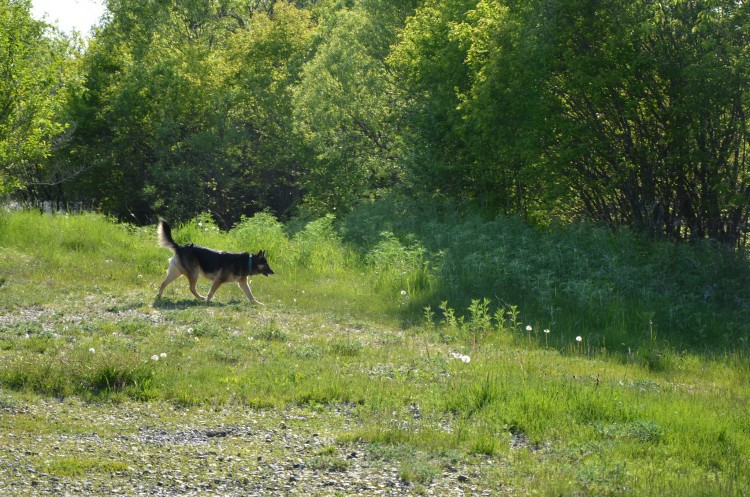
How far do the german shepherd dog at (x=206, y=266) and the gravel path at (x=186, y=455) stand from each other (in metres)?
7.82

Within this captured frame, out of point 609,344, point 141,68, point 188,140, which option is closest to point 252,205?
point 188,140

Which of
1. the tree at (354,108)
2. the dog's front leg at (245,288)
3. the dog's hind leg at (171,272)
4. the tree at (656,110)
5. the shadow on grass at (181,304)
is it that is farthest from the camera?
the tree at (354,108)

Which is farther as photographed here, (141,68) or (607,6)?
(141,68)

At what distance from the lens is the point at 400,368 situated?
10.8 m

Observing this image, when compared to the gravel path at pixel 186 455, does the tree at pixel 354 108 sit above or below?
above

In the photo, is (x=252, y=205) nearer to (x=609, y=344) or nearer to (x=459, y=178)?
(x=459, y=178)

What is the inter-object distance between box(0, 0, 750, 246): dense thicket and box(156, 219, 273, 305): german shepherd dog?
6.92m

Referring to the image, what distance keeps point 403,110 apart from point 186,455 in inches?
967

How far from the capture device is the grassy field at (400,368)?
276 inches

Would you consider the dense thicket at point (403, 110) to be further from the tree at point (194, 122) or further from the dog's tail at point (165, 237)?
the dog's tail at point (165, 237)

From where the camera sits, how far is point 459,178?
1018 inches

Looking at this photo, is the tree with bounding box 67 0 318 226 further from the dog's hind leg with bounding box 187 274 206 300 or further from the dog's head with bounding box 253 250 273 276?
the dog's hind leg with bounding box 187 274 206 300

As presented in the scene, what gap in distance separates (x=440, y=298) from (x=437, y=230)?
18.9 feet

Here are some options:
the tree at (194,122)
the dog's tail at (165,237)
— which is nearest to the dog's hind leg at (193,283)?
the dog's tail at (165,237)
